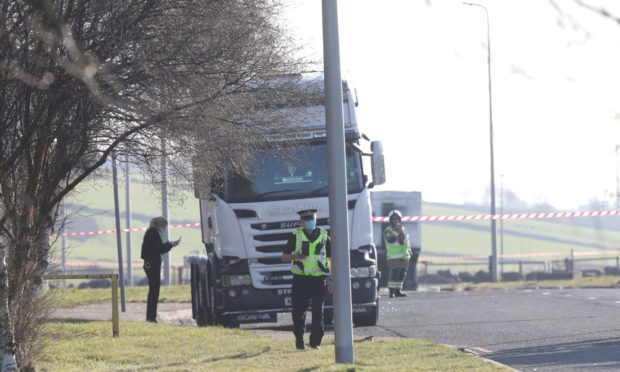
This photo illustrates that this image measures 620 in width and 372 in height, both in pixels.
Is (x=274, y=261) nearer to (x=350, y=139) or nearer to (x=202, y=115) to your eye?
(x=350, y=139)

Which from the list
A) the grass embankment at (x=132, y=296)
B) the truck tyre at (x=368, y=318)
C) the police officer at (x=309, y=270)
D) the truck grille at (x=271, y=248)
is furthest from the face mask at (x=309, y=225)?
the grass embankment at (x=132, y=296)

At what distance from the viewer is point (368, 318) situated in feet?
59.9

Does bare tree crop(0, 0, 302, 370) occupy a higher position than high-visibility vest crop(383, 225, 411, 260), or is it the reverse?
bare tree crop(0, 0, 302, 370)

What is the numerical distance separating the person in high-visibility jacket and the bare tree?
11381 millimetres

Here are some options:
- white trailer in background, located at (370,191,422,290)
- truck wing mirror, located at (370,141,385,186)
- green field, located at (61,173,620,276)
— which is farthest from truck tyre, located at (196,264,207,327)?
green field, located at (61,173,620,276)

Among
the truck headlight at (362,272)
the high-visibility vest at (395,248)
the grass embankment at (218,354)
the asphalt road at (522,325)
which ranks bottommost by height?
the asphalt road at (522,325)

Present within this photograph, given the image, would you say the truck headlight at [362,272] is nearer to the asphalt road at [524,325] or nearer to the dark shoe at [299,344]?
the asphalt road at [524,325]

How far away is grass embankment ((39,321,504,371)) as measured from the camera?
1259 centimetres

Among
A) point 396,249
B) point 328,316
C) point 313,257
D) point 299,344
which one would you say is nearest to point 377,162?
point 328,316

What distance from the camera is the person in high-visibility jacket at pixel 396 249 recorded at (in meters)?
24.8

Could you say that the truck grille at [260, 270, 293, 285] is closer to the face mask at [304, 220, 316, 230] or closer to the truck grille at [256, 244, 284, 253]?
the truck grille at [256, 244, 284, 253]

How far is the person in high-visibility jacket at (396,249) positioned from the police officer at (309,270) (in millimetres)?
9925

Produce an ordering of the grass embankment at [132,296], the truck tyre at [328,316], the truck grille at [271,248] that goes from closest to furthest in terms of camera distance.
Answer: the truck grille at [271,248] → the truck tyre at [328,316] → the grass embankment at [132,296]

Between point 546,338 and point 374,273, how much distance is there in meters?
3.11
